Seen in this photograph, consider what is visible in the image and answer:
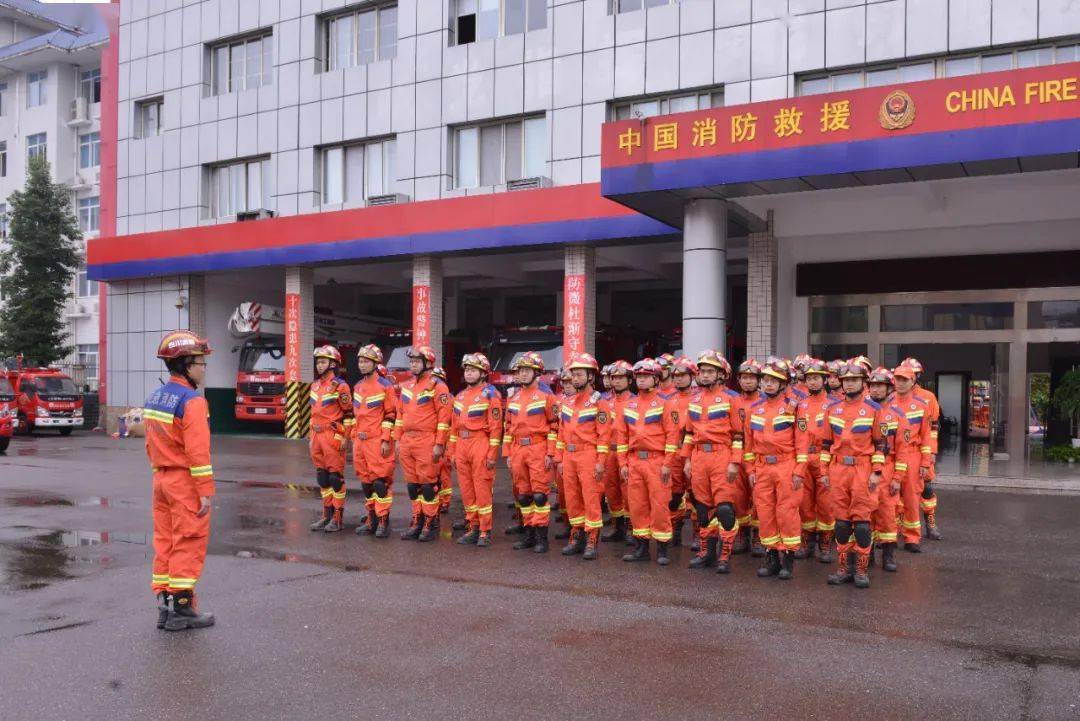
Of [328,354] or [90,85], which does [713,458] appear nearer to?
[328,354]

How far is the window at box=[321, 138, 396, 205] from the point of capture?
80.3ft

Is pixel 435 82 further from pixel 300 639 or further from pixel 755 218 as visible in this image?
pixel 300 639

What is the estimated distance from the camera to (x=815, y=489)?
902 cm

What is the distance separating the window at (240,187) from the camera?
2662 centimetres

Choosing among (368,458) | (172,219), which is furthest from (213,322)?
(368,458)

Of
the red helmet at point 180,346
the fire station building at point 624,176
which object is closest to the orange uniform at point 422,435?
the red helmet at point 180,346

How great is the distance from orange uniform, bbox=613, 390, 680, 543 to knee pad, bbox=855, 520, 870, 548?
169cm

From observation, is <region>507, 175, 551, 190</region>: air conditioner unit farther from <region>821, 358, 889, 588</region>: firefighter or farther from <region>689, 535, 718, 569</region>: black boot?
<region>821, 358, 889, 588</region>: firefighter

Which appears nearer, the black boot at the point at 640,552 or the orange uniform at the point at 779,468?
the orange uniform at the point at 779,468

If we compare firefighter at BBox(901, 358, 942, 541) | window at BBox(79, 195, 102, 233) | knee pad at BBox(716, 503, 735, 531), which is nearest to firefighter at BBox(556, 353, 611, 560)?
knee pad at BBox(716, 503, 735, 531)

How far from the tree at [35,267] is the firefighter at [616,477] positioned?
29400 mm

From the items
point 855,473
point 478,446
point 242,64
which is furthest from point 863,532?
point 242,64

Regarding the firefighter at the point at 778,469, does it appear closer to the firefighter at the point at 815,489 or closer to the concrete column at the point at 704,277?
the firefighter at the point at 815,489

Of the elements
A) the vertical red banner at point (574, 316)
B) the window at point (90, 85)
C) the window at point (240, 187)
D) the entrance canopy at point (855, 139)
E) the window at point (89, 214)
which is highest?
the window at point (90, 85)
